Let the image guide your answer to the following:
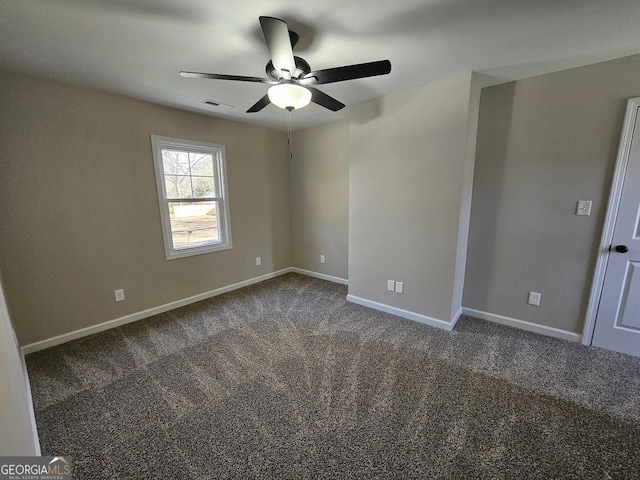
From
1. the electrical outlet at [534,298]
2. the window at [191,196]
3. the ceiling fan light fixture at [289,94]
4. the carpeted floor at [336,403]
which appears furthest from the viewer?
the window at [191,196]

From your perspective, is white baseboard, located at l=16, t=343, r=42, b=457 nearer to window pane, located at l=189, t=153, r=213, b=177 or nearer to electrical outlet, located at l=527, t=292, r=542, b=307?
window pane, located at l=189, t=153, r=213, b=177

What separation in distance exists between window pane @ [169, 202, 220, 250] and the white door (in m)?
4.12

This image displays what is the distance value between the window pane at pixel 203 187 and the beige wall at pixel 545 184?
316 cm

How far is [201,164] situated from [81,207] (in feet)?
4.40

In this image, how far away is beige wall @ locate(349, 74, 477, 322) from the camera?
93.5 inches

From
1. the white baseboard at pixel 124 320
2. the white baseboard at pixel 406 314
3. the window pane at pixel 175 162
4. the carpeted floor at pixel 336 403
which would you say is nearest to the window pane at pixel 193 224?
the window pane at pixel 175 162

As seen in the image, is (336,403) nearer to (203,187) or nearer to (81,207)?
(81,207)

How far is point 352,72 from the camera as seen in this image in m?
1.54

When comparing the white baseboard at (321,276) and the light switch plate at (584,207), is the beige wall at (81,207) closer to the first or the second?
the white baseboard at (321,276)

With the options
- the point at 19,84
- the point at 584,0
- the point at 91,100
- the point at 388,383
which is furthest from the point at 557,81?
the point at 19,84

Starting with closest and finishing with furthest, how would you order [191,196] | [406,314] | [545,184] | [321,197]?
[545,184]
[406,314]
[191,196]
[321,197]

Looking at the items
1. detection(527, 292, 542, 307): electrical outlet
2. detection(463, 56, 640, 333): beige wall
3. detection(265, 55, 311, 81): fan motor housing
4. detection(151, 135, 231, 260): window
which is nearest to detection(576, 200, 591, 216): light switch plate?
detection(463, 56, 640, 333): beige wall

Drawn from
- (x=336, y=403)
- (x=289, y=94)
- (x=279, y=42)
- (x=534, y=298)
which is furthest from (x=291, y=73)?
(x=534, y=298)

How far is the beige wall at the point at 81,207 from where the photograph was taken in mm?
2162
